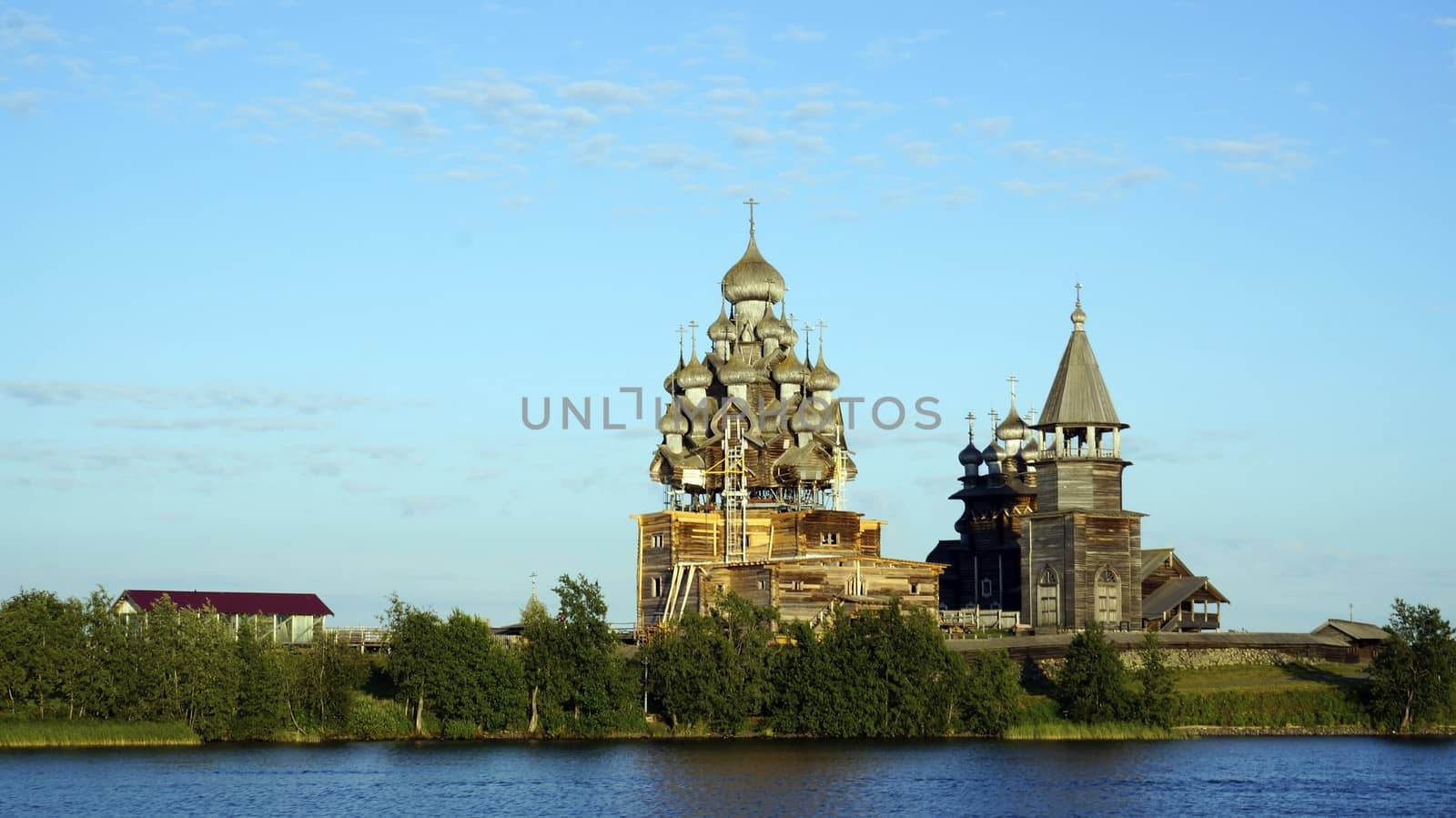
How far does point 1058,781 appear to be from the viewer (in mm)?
63750

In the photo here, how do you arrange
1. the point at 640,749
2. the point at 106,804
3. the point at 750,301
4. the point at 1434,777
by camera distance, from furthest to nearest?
the point at 750,301
the point at 640,749
the point at 1434,777
the point at 106,804

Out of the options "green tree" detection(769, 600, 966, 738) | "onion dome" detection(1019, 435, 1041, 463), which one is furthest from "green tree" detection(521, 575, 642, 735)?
"onion dome" detection(1019, 435, 1041, 463)

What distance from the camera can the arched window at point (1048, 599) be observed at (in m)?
87.4

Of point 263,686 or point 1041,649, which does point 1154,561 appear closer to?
point 1041,649

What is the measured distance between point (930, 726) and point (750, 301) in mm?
28717

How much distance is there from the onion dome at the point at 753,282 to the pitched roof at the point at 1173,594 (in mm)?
22375

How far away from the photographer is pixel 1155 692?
249ft

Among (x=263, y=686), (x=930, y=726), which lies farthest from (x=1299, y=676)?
(x=263, y=686)

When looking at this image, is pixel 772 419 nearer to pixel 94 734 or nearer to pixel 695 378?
pixel 695 378

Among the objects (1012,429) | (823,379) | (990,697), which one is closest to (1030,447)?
(1012,429)

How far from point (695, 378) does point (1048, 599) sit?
19969 millimetres

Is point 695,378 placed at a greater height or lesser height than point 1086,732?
greater

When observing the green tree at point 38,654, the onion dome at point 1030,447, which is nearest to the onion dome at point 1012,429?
the onion dome at point 1030,447

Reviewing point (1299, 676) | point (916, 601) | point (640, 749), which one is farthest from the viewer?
point (916, 601)
